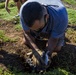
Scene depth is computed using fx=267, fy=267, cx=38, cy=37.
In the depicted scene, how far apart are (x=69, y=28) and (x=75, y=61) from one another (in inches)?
55.8

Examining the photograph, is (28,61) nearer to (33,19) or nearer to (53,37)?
(53,37)

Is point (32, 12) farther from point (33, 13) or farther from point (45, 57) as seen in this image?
point (45, 57)

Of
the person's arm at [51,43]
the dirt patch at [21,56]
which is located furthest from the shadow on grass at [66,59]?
the person's arm at [51,43]

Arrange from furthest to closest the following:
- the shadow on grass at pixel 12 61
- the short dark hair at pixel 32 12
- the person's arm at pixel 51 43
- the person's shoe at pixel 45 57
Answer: the shadow on grass at pixel 12 61
the person's arm at pixel 51 43
the person's shoe at pixel 45 57
the short dark hair at pixel 32 12

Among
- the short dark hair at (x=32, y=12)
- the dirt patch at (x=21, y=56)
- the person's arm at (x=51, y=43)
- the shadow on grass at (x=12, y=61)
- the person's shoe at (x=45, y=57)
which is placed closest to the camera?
the short dark hair at (x=32, y=12)

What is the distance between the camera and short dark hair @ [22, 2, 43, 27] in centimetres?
349

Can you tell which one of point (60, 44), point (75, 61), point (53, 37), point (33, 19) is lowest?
point (75, 61)

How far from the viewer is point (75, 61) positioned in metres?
4.96

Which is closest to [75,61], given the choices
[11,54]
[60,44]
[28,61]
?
[60,44]

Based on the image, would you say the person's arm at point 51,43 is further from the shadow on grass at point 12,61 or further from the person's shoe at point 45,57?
the shadow on grass at point 12,61

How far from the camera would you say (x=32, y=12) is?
3484 millimetres

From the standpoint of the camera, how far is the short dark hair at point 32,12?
3490 mm

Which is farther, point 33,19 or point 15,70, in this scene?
point 15,70

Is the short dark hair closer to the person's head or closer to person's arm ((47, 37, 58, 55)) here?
the person's head
